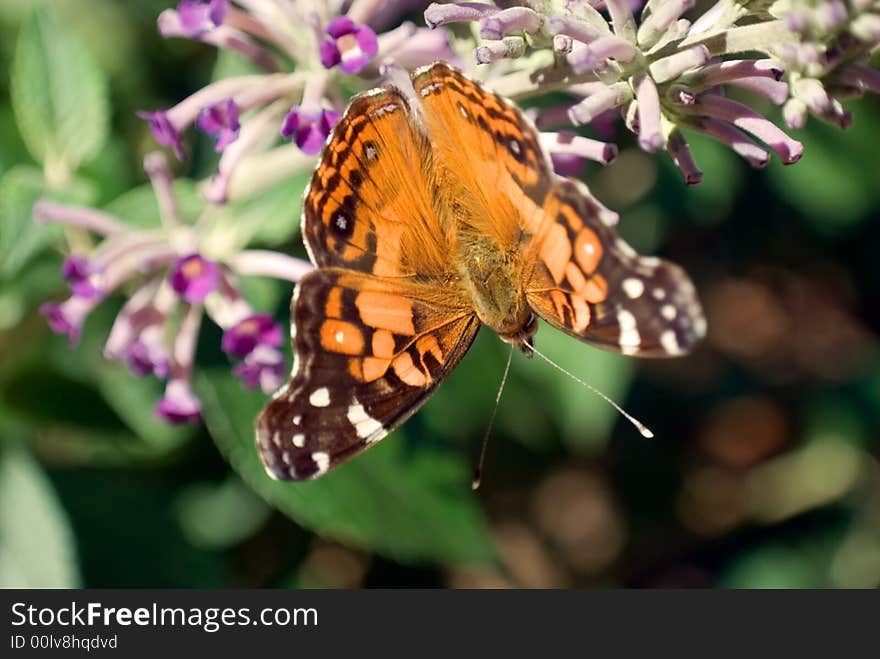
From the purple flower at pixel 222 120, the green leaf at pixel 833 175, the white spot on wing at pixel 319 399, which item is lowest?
the green leaf at pixel 833 175

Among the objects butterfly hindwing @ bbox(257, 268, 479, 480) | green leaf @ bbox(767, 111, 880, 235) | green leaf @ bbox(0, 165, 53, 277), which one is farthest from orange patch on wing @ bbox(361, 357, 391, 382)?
green leaf @ bbox(767, 111, 880, 235)

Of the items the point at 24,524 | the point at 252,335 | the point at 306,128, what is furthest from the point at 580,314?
the point at 24,524

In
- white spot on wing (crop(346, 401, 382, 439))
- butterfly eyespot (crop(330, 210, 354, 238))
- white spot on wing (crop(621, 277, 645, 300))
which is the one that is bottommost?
white spot on wing (crop(346, 401, 382, 439))

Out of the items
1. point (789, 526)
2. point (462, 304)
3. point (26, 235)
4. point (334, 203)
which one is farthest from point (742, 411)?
point (26, 235)

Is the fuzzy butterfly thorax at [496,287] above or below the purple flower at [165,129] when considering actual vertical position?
below

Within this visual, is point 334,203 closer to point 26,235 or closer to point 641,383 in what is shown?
point 26,235

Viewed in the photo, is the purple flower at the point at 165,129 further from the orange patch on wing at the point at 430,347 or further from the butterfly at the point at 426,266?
the orange patch on wing at the point at 430,347

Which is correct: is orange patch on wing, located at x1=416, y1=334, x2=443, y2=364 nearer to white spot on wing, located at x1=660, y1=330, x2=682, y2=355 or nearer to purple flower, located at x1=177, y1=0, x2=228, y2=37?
white spot on wing, located at x1=660, y1=330, x2=682, y2=355

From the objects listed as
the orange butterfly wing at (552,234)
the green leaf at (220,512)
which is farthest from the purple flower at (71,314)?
A: the green leaf at (220,512)
